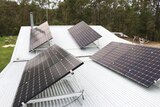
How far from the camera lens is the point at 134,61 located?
7754mm

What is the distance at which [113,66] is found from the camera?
8.27 meters

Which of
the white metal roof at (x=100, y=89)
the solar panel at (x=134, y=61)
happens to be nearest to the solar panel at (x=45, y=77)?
the white metal roof at (x=100, y=89)

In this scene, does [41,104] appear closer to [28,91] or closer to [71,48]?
[28,91]

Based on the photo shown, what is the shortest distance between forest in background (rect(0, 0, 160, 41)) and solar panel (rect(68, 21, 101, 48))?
17500mm

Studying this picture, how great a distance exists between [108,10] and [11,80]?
90.7ft

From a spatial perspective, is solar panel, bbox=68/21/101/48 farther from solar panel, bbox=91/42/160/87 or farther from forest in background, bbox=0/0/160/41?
forest in background, bbox=0/0/160/41

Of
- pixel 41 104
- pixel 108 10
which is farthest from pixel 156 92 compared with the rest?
pixel 108 10

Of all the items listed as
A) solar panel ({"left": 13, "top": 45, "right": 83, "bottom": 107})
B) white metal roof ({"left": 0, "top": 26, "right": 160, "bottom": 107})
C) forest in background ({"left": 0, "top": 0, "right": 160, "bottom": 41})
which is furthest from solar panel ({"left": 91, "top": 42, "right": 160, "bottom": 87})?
forest in background ({"left": 0, "top": 0, "right": 160, "bottom": 41})

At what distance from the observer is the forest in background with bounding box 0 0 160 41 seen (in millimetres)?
31062

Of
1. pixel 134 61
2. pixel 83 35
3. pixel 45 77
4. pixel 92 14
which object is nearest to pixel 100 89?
pixel 45 77

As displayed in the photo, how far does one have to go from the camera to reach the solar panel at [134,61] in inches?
259

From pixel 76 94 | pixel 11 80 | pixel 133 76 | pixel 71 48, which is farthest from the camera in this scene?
pixel 71 48

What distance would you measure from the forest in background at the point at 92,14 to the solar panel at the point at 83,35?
1750 centimetres

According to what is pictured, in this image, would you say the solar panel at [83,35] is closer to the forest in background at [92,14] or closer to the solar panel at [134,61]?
the solar panel at [134,61]
